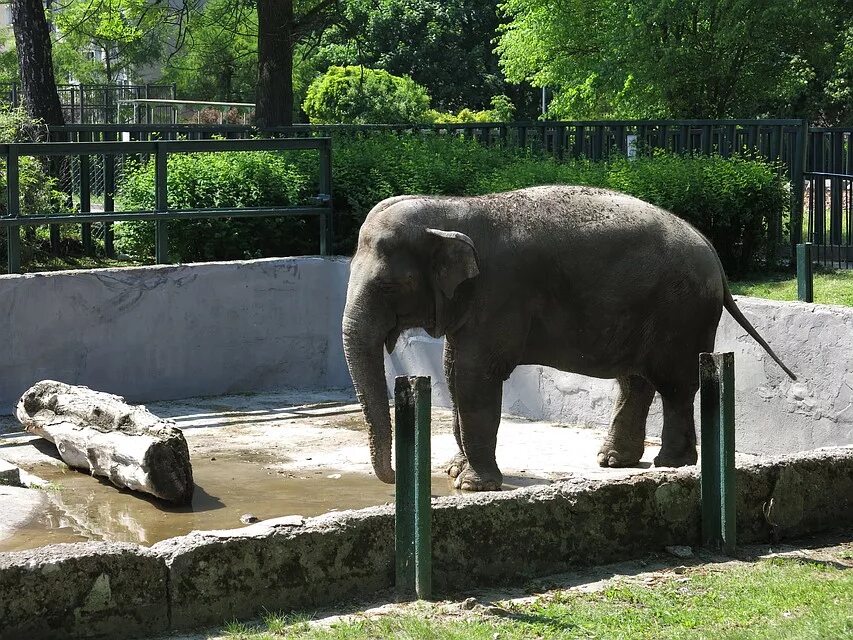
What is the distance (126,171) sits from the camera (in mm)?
15094

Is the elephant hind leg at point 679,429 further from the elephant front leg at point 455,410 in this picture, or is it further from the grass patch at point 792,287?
the grass patch at point 792,287

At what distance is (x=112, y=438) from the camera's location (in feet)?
29.8

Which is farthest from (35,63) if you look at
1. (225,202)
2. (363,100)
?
(363,100)

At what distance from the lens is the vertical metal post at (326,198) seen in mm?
13531

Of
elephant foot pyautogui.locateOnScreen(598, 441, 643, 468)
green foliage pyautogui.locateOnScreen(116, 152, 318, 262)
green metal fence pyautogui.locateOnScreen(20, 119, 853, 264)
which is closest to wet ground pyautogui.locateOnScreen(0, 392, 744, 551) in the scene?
elephant foot pyautogui.locateOnScreen(598, 441, 643, 468)

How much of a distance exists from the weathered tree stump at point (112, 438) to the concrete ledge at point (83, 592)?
3.17 m

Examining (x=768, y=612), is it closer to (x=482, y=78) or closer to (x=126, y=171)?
(x=126, y=171)

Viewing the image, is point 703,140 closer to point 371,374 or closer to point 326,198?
point 326,198

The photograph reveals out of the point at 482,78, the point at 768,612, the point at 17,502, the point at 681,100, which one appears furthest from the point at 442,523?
the point at 482,78

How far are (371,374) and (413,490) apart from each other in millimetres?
2567

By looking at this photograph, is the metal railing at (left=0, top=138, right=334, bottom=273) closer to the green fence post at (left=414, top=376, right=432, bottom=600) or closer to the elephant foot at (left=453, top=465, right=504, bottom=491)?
the elephant foot at (left=453, top=465, right=504, bottom=491)

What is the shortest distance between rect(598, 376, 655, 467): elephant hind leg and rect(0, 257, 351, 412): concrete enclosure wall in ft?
13.2

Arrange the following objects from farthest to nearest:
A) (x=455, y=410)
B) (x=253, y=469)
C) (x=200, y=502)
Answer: (x=253, y=469) < (x=455, y=410) < (x=200, y=502)

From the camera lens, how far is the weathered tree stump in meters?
8.59
